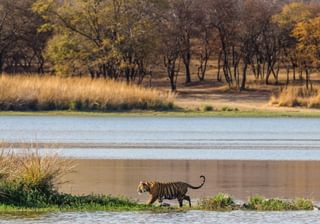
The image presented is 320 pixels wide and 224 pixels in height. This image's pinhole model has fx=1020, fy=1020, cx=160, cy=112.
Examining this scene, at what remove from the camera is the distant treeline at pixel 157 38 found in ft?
210

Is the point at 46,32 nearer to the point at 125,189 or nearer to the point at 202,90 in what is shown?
the point at 202,90

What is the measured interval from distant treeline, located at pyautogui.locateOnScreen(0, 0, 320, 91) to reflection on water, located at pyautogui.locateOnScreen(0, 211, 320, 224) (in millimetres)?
45544

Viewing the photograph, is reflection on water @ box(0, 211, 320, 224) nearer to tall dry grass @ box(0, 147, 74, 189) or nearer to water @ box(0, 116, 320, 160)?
tall dry grass @ box(0, 147, 74, 189)

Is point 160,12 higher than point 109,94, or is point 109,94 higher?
point 160,12

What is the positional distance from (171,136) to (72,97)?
14.4 meters

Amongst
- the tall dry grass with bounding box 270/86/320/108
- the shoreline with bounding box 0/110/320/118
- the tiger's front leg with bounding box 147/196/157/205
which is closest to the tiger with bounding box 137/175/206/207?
the tiger's front leg with bounding box 147/196/157/205

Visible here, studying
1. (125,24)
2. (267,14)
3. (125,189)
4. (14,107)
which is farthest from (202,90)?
(125,189)

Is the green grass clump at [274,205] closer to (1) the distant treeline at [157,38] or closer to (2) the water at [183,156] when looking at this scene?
(2) the water at [183,156]

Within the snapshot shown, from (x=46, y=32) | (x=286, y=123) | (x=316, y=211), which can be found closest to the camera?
(x=316, y=211)

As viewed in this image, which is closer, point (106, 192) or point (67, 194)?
point (67, 194)

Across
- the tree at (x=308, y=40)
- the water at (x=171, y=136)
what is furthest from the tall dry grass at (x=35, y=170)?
the tree at (x=308, y=40)

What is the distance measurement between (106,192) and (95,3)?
156ft

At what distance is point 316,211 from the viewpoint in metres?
16.5

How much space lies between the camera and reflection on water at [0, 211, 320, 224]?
50.7ft
